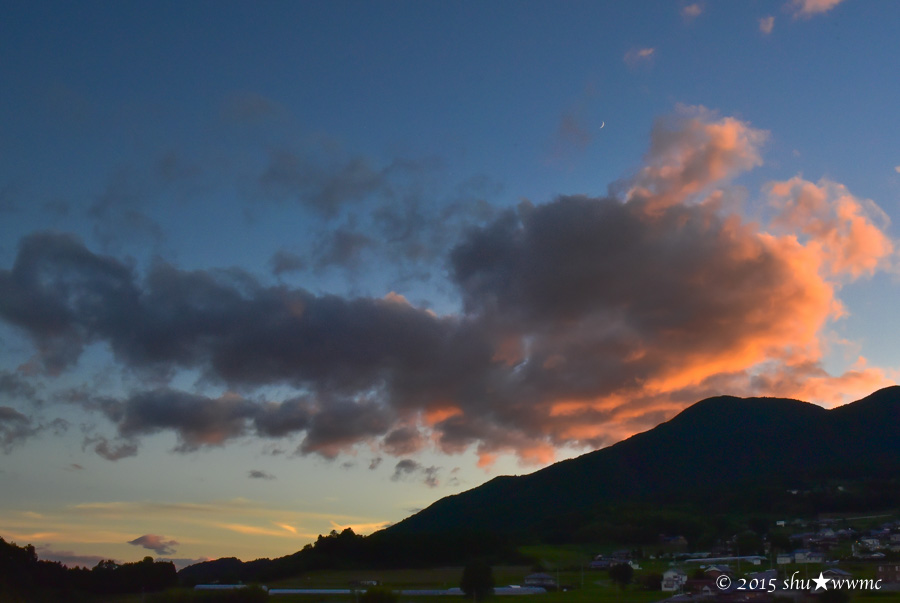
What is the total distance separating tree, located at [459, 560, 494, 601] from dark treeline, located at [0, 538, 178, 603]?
34907 millimetres

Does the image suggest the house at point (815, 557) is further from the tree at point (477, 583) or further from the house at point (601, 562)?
the tree at point (477, 583)

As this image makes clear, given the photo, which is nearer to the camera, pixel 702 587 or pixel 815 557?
pixel 702 587

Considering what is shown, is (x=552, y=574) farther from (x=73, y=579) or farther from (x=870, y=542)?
(x=73, y=579)

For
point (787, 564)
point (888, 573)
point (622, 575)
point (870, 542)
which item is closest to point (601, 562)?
point (787, 564)

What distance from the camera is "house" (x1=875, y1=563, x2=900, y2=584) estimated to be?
6228 centimetres

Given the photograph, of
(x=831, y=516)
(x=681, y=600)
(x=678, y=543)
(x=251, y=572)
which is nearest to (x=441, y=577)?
(x=251, y=572)

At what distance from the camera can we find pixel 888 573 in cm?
→ 6469

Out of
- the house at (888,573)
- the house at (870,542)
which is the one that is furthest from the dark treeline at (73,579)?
the house at (870,542)

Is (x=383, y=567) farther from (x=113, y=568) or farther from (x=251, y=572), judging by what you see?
(x=113, y=568)

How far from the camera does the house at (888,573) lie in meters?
62.3

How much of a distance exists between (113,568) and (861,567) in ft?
281

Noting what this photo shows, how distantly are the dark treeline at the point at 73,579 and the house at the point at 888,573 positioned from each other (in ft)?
239

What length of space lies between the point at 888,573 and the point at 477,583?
37618 millimetres

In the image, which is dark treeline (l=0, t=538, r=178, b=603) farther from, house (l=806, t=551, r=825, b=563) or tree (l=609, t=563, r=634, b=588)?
house (l=806, t=551, r=825, b=563)
